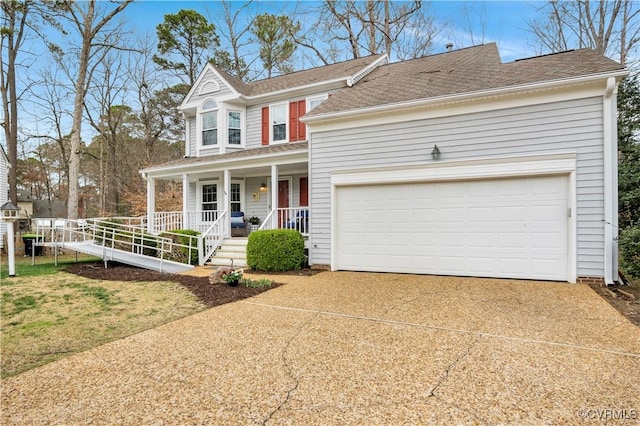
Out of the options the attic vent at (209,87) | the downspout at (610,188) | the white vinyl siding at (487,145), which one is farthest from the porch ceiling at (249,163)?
the downspout at (610,188)

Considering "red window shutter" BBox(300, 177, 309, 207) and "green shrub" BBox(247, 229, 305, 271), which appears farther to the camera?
"red window shutter" BBox(300, 177, 309, 207)

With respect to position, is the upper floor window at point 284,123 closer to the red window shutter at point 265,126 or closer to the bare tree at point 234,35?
the red window shutter at point 265,126

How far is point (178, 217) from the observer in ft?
42.5

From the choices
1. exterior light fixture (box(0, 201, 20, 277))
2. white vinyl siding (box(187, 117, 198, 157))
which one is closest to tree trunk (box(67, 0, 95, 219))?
white vinyl siding (box(187, 117, 198, 157))

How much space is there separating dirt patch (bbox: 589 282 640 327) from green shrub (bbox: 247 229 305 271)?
6038 millimetres

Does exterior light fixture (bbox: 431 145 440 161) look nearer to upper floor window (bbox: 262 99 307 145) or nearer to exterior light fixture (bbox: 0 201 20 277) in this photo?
upper floor window (bbox: 262 99 307 145)

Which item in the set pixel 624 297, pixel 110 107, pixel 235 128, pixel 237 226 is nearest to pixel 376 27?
pixel 235 128

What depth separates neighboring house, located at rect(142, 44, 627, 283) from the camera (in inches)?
257

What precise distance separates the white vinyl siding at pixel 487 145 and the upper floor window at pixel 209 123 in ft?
18.7

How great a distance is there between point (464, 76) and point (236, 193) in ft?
28.7

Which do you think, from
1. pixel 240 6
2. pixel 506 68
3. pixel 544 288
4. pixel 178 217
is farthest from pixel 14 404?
pixel 240 6

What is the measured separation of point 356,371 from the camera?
3.13 meters

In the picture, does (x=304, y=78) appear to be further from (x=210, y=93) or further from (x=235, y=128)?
(x=210, y=93)

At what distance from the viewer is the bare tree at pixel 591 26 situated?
1443 cm
